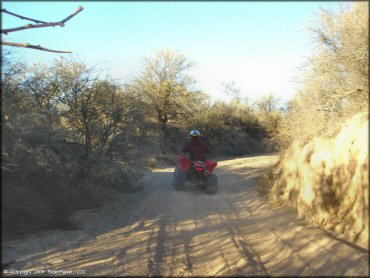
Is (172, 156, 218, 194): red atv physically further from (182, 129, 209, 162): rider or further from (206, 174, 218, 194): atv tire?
(182, 129, 209, 162): rider

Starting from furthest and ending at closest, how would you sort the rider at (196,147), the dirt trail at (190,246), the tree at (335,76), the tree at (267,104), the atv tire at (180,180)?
1. the tree at (267,104)
2. the rider at (196,147)
3. the atv tire at (180,180)
4. the tree at (335,76)
5. the dirt trail at (190,246)

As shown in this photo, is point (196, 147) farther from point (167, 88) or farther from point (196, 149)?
point (167, 88)

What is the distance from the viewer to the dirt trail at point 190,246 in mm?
6219

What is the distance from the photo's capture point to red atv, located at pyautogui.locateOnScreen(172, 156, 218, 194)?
46.0 feet

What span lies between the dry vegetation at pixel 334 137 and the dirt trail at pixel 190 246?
537 mm

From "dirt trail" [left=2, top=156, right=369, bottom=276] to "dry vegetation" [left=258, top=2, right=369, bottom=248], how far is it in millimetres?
537

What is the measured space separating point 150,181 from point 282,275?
13.2 metres

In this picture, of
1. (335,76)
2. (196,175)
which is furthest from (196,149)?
(335,76)

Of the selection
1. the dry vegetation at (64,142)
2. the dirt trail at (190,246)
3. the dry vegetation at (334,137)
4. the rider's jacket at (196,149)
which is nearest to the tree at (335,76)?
the dry vegetation at (334,137)

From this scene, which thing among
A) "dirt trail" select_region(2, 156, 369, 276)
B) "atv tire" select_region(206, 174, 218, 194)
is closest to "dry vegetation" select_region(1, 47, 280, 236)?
"dirt trail" select_region(2, 156, 369, 276)

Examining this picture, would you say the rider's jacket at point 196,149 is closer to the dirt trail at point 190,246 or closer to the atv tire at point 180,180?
the atv tire at point 180,180

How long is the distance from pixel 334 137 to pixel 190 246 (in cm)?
396

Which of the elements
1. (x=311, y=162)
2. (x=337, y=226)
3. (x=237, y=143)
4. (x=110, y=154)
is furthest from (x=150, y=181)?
(x=237, y=143)

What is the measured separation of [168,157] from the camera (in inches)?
1103
